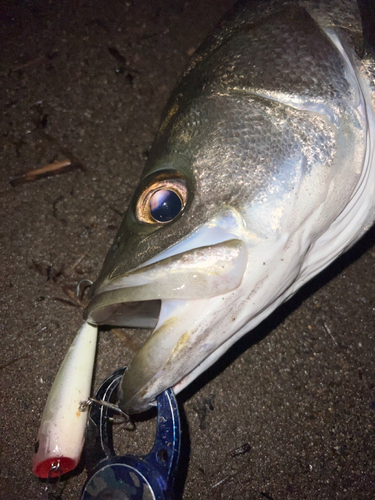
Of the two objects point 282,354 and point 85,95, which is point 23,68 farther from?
point 282,354

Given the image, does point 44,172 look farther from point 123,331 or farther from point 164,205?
point 164,205

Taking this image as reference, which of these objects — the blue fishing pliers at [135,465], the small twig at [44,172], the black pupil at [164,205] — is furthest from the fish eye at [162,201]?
the small twig at [44,172]

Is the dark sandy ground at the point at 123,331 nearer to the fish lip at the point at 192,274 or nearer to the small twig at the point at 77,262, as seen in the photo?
the small twig at the point at 77,262

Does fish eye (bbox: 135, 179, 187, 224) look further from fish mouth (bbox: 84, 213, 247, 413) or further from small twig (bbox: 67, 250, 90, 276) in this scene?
small twig (bbox: 67, 250, 90, 276)

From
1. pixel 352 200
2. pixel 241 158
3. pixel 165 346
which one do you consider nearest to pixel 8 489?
pixel 165 346

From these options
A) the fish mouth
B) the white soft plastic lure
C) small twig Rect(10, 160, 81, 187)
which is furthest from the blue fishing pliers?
small twig Rect(10, 160, 81, 187)

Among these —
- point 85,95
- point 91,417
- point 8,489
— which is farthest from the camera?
point 85,95
